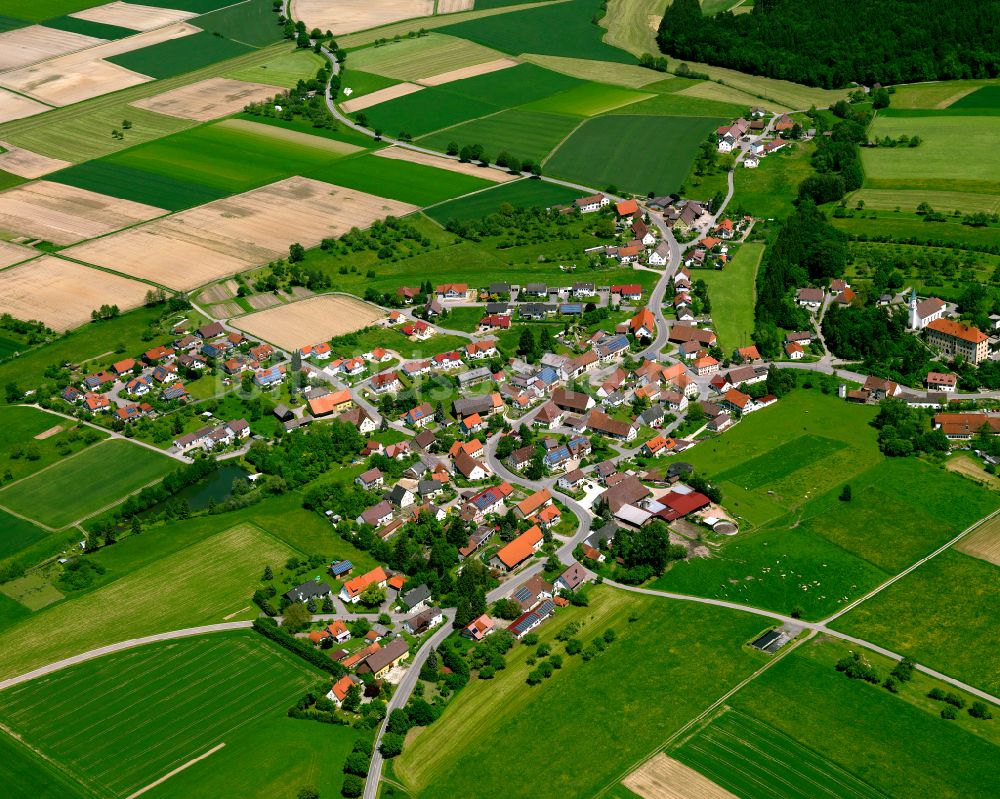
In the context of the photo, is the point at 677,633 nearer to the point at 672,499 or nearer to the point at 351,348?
the point at 672,499

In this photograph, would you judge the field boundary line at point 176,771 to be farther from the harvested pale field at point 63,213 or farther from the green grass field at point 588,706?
the harvested pale field at point 63,213

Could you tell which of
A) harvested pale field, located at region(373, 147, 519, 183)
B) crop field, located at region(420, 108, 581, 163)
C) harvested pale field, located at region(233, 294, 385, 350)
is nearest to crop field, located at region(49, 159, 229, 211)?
harvested pale field, located at region(373, 147, 519, 183)

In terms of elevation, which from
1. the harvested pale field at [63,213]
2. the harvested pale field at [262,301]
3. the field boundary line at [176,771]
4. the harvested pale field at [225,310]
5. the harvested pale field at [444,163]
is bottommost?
the field boundary line at [176,771]

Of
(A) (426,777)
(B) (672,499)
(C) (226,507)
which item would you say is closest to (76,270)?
(C) (226,507)

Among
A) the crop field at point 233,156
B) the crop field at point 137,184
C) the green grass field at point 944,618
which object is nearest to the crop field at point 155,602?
the green grass field at point 944,618

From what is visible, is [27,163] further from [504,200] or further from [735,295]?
[735,295]

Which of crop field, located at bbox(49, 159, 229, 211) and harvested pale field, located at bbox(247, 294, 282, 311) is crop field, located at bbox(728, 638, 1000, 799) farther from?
crop field, located at bbox(49, 159, 229, 211)
